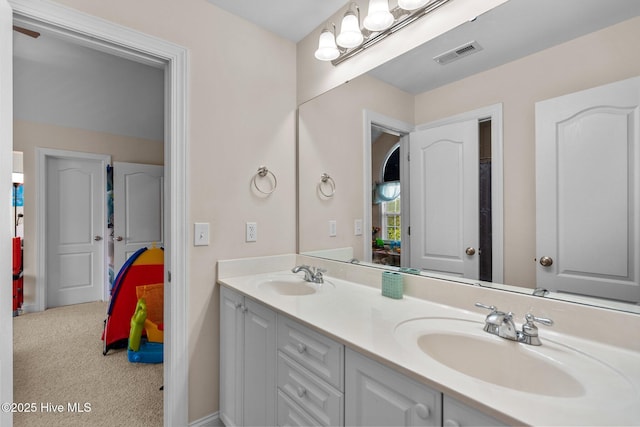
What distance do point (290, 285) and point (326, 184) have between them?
26.3 inches

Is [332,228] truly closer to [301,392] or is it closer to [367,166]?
[367,166]

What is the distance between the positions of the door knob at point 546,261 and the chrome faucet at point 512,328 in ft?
0.66

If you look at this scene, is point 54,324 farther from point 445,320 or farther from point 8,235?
point 445,320

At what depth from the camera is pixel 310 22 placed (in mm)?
1878

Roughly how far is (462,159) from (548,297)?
578mm

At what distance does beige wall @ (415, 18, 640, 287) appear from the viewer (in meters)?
0.89

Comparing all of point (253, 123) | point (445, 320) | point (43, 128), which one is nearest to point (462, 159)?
point (445, 320)

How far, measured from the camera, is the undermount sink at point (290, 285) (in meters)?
1.67

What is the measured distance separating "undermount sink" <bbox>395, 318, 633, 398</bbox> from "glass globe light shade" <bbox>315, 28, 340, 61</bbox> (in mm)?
1444

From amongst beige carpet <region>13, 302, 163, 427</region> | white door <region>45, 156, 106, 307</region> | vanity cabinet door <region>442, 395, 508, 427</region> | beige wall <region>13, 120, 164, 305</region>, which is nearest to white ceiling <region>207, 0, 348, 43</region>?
vanity cabinet door <region>442, 395, 508, 427</region>

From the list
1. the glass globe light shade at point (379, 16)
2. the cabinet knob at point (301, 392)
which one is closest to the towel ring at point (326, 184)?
the glass globe light shade at point (379, 16)

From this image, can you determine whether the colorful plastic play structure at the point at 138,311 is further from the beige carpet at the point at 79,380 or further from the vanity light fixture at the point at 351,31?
the vanity light fixture at the point at 351,31

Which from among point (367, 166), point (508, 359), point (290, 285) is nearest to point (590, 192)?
point (508, 359)

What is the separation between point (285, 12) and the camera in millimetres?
1787
